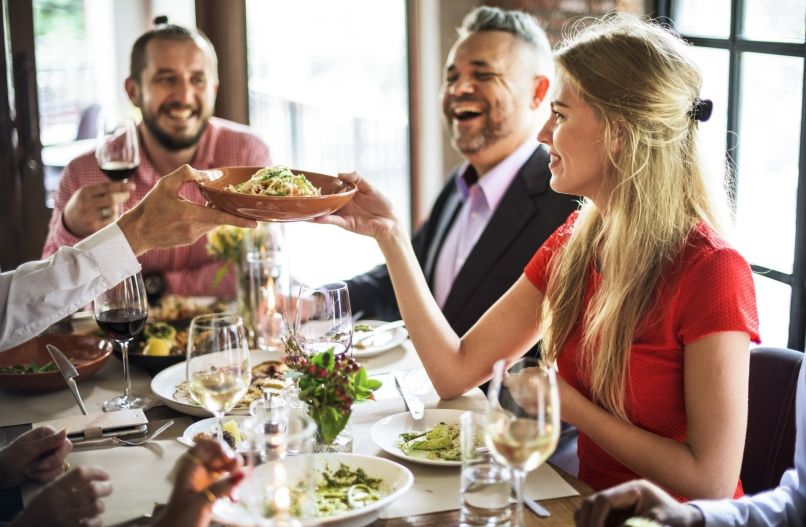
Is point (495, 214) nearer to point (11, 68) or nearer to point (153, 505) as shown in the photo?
point (153, 505)

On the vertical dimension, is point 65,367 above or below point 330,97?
below

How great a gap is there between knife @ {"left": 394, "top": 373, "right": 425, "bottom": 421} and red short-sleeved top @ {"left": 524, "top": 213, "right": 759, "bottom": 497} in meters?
0.38

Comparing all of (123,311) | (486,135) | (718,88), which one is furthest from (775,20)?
(123,311)

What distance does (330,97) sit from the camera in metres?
7.91

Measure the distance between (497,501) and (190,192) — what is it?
2.28m

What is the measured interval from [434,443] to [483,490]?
275 millimetres

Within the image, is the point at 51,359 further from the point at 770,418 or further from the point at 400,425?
the point at 770,418

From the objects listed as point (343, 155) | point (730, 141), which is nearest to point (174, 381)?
point (730, 141)

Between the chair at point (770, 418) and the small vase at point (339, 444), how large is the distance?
826 mm

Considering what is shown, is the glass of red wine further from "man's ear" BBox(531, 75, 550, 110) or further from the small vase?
the small vase

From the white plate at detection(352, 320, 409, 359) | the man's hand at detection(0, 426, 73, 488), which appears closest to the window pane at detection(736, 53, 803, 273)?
the white plate at detection(352, 320, 409, 359)

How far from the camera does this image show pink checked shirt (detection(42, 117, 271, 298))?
9.85ft

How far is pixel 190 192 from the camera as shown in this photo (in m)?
3.34

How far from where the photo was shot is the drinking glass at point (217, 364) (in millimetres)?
1435
